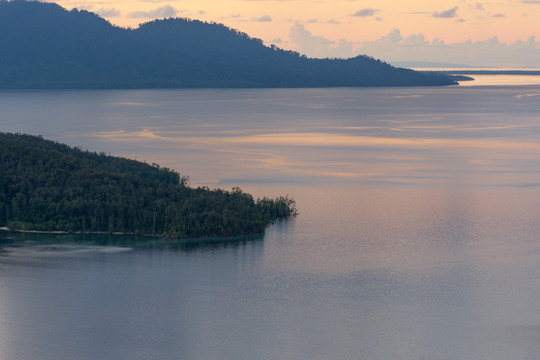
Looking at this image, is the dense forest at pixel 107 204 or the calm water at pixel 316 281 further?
the dense forest at pixel 107 204

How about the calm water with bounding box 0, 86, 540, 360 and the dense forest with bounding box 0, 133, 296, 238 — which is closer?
the calm water with bounding box 0, 86, 540, 360

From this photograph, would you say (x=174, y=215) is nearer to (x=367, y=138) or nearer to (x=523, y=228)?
(x=523, y=228)

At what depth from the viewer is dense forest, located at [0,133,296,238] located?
6150 centimetres

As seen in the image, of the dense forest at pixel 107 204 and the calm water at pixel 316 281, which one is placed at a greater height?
the dense forest at pixel 107 204

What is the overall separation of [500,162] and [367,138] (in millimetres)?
38562

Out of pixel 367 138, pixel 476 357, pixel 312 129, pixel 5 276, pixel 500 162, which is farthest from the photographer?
pixel 312 129

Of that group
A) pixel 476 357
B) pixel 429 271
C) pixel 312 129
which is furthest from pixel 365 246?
pixel 312 129

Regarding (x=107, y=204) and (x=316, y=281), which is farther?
(x=107, y=204)

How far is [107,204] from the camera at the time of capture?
63094 millimetres

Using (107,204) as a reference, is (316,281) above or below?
below

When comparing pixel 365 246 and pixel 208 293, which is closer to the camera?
pixel 208 293

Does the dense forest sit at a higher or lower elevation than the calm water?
higher

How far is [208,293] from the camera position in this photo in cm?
4812

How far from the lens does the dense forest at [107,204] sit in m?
61.5
